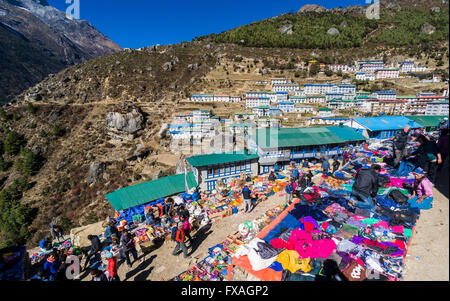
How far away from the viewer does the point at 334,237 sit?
5.44m

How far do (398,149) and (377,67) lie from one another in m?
66.4

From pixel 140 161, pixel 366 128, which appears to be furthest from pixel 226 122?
pixel 366 128

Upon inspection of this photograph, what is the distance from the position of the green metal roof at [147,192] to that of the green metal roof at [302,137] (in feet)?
19.7

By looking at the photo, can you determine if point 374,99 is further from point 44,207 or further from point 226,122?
point 44,207

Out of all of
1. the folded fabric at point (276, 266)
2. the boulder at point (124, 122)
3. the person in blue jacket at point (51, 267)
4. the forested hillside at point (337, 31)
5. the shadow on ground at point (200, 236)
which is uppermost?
the forested hillside at point (337, 31)

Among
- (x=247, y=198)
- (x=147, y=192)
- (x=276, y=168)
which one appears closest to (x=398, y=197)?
(x=247, y=198)

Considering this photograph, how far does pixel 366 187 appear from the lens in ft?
18.5

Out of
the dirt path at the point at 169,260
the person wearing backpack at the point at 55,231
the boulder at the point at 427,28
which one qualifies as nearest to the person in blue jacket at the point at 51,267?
the dirt path at the point at 169,260

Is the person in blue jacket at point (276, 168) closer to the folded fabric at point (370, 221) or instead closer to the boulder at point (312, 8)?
the folded fabric at point (370, 221)

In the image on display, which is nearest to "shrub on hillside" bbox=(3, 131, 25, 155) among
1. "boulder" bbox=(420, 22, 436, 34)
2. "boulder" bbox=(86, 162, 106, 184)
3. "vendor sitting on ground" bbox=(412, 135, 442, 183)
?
"boulder" bbox=(86, 162, 106, 184)

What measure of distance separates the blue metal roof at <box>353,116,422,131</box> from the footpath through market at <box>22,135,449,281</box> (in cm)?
1043

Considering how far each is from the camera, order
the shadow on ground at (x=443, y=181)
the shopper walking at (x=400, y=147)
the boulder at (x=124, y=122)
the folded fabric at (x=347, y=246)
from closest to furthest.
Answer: the folded fabric at (x=347, y=246) → the shadow on ground at (x=443, y=181) → the shopper walking at (x=400, y=147) → the boulder at (x=124, y=122)

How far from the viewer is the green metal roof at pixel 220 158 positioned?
12.2 metres

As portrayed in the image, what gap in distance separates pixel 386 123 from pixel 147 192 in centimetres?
2155
